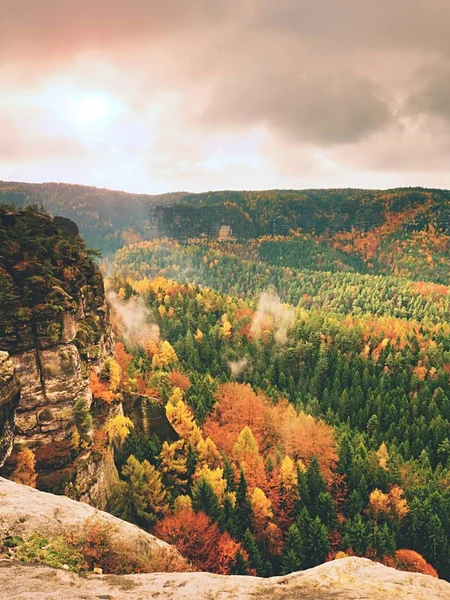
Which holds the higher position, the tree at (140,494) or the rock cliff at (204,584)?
the rock cliff at (204,584)

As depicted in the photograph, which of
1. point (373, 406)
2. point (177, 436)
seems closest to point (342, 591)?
point (177, 436)

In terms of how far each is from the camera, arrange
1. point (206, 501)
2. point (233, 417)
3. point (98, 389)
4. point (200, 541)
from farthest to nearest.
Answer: point (233, 417) < point (206, 501) < point (200, 541) < point (98, 389)

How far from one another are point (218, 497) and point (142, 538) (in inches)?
1284

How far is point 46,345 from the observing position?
33281mm

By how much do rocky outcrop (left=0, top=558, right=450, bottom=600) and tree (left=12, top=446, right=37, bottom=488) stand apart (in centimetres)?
1723

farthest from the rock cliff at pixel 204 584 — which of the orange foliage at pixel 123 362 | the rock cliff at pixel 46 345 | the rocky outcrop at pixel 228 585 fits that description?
the orange foliage at pixel 123 362

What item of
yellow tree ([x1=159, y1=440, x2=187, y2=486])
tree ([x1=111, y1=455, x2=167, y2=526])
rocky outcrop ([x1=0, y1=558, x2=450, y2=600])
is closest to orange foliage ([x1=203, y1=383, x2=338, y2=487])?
yellow tree ([x1=159, y1=440, x2=187, y2=486])

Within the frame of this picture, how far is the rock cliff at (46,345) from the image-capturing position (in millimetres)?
31547

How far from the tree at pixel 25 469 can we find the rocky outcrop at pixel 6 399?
3747 mm

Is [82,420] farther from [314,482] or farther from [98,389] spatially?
[314,482]

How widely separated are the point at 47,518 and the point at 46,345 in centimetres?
1966

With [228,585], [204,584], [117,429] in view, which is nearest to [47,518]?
[204,584]

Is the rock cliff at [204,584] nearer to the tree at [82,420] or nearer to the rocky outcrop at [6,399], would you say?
the rocky outcrop at [6,399]

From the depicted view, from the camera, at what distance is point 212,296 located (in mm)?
136625
